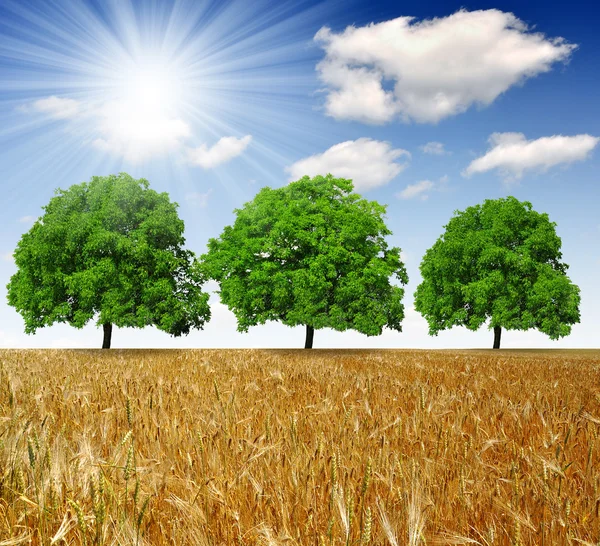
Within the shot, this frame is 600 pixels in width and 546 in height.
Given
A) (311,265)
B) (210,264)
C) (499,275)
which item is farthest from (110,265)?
(499,275)

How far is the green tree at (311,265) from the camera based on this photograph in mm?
29516

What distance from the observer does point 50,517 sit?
253 cm

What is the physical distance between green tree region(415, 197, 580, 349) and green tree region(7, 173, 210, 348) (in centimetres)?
2003

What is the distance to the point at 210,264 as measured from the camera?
3281cm

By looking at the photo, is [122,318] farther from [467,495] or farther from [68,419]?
[467,495]

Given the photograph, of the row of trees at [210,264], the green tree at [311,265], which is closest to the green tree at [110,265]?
the row of trees at [210,264]

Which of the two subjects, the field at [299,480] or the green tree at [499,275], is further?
the green tree at [499,275]

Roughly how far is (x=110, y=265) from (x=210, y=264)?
6.47 metres

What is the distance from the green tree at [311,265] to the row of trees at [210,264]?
0.26 feet

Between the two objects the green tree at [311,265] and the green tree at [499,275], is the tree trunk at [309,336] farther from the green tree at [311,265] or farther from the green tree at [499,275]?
the green tree at [499,275]

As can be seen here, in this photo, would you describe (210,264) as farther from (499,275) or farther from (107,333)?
(499,275)

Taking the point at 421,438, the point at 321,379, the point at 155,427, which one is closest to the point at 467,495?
the point at 421,438

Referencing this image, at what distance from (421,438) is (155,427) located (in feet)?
7.21

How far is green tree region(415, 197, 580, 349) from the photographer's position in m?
Answer: 37.8
